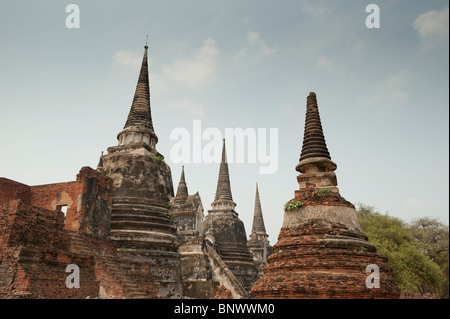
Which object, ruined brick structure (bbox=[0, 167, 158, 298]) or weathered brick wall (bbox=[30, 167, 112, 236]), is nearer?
ruined brick structure (bbox=[0, 167, 158, 298])

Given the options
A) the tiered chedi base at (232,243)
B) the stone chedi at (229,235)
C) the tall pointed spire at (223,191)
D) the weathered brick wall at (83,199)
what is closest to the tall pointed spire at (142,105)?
the weathered brick wall at (83,199)

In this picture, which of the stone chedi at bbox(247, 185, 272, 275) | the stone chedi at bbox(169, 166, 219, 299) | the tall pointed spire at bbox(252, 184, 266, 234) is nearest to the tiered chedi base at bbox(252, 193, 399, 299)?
the stone chedi at bbox(169, 166, 219, 299)

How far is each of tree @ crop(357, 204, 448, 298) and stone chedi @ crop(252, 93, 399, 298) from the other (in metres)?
13.4

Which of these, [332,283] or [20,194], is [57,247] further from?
[332,283]

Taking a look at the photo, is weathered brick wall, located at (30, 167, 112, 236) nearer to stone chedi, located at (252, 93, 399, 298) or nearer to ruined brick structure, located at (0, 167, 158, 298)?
ruined brick structure, located at (0, 167, 158, 298)

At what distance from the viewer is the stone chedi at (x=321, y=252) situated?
10016 mm

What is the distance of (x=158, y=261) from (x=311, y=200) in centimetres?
827

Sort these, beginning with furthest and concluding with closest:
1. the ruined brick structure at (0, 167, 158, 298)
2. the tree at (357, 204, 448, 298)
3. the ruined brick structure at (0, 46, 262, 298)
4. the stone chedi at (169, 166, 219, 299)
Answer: the tree at (357, 204, 448, 298) → the stone chedi at (169, 166, 219, 299) → the ruined brick structure at (0, 46, 262, 298) → the ruined brick structure at (0, 167, 158, 298)

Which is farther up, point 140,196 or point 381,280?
point 140,196

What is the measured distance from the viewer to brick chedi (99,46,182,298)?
16406 mm

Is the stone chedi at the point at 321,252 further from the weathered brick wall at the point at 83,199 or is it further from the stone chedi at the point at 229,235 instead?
the stone chedi at the point at 229,235

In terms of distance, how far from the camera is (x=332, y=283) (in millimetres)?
9898

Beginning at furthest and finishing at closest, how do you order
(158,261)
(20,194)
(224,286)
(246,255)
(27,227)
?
(246,255)
(224,286)
(158,261)
(20,194)
(27,227)
